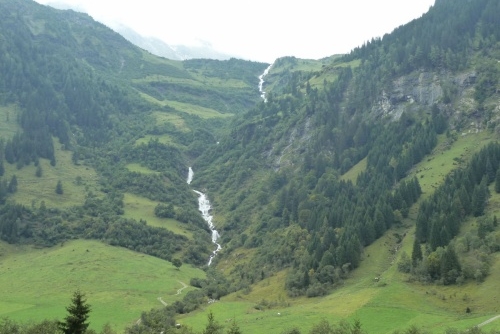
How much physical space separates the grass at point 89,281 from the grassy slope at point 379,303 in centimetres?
2215

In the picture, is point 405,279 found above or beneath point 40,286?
beneath

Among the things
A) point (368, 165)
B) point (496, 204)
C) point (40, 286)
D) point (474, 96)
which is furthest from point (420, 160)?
point (40, 286)

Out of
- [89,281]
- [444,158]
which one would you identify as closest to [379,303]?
[444,158]

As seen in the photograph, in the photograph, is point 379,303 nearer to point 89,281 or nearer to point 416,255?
point 416,255

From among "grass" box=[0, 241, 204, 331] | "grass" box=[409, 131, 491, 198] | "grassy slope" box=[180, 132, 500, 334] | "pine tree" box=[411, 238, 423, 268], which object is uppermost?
"grass" box=[409, 131, 491, 198]

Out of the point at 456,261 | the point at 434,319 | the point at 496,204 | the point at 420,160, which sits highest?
the point at 420,160

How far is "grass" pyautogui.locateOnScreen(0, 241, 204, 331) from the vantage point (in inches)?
5167

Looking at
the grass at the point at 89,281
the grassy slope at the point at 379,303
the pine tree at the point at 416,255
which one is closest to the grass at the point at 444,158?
the grassy slope at the point at 379,303

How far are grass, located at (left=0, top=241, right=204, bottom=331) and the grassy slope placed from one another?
22153 millimetres

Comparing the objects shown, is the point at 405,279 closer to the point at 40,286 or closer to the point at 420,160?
the point at 420,160

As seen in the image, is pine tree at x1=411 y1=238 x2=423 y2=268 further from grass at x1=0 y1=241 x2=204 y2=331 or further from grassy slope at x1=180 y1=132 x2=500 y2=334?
grass at x1=0 y1=241 x2=204 y2=331

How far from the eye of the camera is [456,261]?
11162 centimetres

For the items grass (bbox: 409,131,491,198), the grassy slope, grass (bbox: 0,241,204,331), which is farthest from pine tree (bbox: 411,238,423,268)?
grass (bbox: 0,241,204,331)

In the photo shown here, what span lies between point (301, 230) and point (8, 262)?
9563cm
